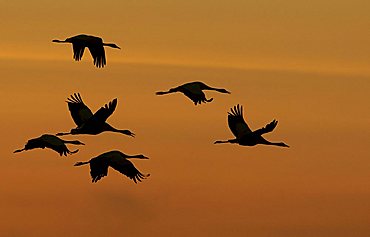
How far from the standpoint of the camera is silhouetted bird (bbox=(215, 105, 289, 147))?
237ft

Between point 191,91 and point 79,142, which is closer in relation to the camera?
point 191,91

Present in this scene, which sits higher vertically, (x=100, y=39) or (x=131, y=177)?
(x=100, y=39)

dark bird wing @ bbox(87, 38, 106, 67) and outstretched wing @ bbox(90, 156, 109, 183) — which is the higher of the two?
dark bird wing @ bbox(87, 38, 106, 67)

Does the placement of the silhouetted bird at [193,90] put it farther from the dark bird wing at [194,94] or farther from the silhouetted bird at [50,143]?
the silhouetted bird at [50,143]

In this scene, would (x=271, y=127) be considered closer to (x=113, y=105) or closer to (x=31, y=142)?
(x=113, y=105)

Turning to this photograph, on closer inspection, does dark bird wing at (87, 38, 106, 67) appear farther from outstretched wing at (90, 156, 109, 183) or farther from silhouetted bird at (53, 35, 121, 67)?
outstretched wing at (90, 156, 109, 183)

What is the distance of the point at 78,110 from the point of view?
259 feet

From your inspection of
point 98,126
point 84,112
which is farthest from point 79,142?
point 98,126

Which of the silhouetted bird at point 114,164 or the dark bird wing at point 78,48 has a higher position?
the dark bird wing at point 78,48

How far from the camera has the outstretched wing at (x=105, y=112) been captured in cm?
6950

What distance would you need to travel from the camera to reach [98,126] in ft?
236

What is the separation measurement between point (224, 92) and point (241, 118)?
2.95 metres

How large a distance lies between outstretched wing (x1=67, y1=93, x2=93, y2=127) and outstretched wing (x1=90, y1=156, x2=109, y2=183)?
3880 millimetres

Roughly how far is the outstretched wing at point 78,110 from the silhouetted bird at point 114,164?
139 inches
